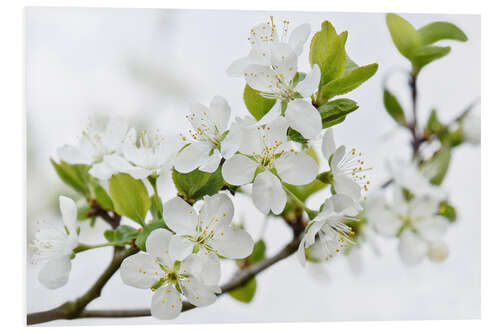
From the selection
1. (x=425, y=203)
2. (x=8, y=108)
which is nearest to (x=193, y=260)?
(x=8, y=108)

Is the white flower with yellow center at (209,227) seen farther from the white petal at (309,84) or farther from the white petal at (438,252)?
the white petal at (438,252)

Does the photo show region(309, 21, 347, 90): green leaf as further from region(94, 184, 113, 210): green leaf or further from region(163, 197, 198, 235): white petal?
region(94, 184, 113, 210): green leaf

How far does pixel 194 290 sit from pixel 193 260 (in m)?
0.06

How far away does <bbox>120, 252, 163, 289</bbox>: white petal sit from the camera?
29.8 inches

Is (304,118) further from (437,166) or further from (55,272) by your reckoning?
(437,166)

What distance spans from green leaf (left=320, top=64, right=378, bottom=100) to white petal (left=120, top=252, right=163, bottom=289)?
302mm

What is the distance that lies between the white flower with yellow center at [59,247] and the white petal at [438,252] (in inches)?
32.4

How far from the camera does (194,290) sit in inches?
30.2

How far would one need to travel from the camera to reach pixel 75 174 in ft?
3.19

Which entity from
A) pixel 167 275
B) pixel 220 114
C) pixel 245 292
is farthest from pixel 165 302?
pixel 245 292

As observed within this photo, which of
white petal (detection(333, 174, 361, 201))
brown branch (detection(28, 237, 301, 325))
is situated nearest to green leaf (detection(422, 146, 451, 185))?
brown branch (detection(28, 237, 301, 325))

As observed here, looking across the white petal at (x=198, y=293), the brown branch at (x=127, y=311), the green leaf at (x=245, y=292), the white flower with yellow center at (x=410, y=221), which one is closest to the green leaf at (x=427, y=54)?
the white flower with yellow center at (x=410, y=221)

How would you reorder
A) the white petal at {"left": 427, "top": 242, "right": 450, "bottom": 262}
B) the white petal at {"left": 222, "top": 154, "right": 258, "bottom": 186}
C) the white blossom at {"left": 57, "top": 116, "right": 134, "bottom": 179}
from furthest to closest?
the white petal at {"left": 427, "top": 242, "right": 450, "bottom": 262} < the white blossom at {"left": 57, "top": 116, "right": 134, "bottom": 179} < the white petal at {"left": 222, "top": 154, "right": 258, "bottom": 186}

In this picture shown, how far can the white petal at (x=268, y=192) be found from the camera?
702 mm
